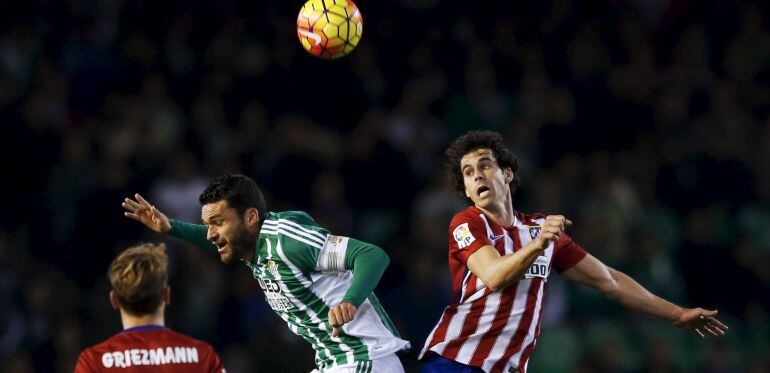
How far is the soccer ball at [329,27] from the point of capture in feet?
23.4

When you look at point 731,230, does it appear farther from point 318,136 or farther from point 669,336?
point 318,136

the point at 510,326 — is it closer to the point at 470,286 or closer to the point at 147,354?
the point at 470,286

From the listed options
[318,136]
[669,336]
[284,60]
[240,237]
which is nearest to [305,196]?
[318,136]

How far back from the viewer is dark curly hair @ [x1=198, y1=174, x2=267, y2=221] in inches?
223

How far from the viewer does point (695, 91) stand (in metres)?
11.9

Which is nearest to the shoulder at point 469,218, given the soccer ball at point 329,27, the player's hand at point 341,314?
the player's hand at point 341,314

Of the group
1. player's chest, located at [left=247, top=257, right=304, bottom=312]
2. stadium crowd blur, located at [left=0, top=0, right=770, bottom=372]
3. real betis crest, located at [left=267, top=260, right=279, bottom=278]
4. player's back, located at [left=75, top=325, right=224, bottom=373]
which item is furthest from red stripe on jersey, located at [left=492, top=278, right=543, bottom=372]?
stadium crowd blur, located at [left=0, top=0, right=770, bottom=372]

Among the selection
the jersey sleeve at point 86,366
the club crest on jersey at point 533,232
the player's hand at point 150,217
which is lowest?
the jersey sleeve at point 86,366

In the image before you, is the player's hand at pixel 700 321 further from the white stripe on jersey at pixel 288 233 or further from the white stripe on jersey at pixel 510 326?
the white stripe on jersey at pixel 288 233

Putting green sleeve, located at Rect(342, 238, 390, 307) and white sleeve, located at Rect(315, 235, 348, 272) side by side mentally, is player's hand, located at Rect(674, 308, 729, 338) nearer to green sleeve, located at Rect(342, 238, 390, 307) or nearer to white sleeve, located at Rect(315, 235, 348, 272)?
green sleeve, located at Rect(342, 238, 390, 307)

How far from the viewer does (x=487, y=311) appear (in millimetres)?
5629

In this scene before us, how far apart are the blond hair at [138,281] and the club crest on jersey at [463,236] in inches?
62.1

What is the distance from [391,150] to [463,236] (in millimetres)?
4701

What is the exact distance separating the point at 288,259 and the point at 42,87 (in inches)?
224
